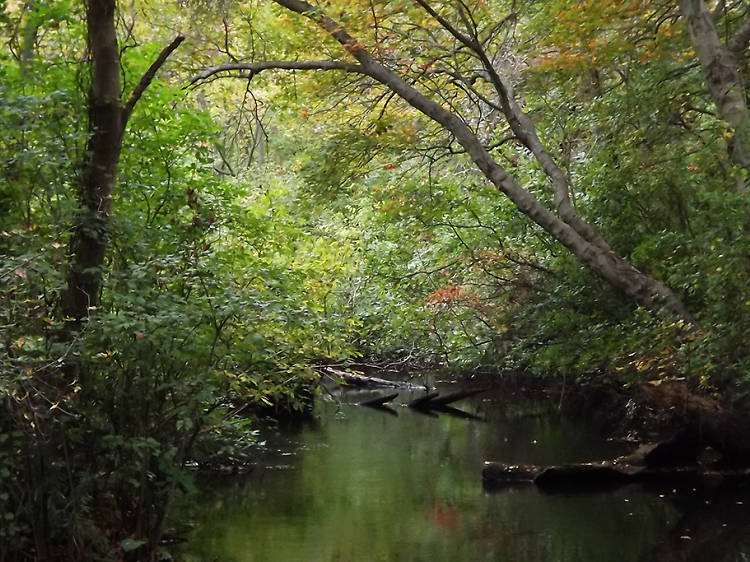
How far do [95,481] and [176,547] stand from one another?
2.29 meters

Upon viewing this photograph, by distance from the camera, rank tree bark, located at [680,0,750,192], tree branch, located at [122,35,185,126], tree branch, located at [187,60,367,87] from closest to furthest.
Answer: tree branch, located at [122,35,185,126]
tree bark, located at [680,0,750,192]
tree branch, located at [187,60,367,87]

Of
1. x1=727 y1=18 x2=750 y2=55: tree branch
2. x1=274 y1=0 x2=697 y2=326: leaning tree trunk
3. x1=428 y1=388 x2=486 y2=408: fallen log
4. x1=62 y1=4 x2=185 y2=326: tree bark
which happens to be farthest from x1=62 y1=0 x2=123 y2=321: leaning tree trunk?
x1=428 y1=388 x2=486 y2=408: fallen log

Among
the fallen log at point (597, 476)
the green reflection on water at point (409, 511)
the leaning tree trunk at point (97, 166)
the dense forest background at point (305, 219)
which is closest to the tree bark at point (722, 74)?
the dense forest background at point (305, 219)

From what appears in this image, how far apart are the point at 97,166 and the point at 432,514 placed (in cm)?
606

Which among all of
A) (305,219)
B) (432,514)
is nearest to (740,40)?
(305,219)

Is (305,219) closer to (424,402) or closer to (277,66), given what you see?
(277,66)

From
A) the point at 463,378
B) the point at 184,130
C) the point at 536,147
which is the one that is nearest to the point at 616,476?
the point at 536,147

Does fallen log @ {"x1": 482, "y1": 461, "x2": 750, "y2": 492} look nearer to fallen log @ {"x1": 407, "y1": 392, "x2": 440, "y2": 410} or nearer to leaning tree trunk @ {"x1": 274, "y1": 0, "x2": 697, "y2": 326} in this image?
leaning tree trunk @ {"x1": 274, "y1": 0, "x2": 697, "y2": 326}

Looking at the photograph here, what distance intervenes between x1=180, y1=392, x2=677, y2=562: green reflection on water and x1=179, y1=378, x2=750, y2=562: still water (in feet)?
0.05

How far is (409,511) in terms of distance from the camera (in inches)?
432

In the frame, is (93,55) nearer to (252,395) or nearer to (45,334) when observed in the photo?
(45,334)

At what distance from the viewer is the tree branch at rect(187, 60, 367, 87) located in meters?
11.8

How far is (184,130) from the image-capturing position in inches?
362

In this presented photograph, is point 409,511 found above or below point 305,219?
below
